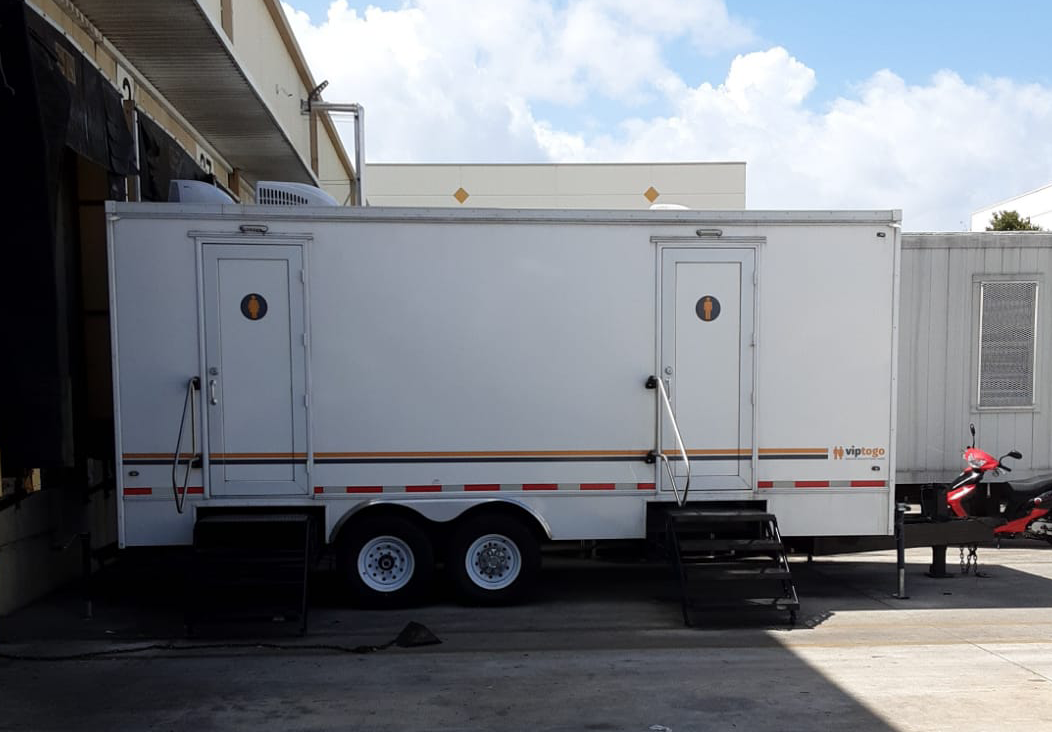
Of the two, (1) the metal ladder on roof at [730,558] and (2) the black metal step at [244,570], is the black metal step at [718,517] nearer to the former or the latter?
(1) the metal ladder on roof at [730,558]

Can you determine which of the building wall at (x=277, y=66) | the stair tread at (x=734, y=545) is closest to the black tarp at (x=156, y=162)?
the building wall at (x=277, y=66)

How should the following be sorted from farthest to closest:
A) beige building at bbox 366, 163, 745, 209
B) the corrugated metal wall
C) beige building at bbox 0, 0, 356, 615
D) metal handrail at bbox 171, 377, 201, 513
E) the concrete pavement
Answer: beige building at bbox 366, 163, 745, 209 < the corrugated metal wall < metal handrail at bbox 171, 377, 201, 513 < beige building at bbox 0, 0, 356, 615 < the concrete pavement

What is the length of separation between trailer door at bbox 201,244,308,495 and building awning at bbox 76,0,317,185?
10.6ft

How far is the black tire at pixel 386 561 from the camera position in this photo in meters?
7.15

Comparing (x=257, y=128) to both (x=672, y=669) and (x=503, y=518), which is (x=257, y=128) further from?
(x=672, y=669)

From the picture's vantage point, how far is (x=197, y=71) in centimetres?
1004

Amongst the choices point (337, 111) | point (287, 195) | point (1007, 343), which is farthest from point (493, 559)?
point (337, 111)

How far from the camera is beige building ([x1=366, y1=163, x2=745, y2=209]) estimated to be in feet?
95.9

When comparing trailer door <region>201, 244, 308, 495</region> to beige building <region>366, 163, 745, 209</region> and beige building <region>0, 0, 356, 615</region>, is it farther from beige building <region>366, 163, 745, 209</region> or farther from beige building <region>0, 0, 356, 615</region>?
beige building <region>366, 163, 745, 209</region>

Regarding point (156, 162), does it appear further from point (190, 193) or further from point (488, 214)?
point (488, 214)

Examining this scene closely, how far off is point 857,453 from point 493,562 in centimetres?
341

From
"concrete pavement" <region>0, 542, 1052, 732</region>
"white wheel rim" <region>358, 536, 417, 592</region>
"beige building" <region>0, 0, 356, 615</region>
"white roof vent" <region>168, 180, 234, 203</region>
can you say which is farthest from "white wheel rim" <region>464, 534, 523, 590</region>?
"white roof vent" <region>168, 180, 234, 203</region>

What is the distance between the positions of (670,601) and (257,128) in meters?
9.31

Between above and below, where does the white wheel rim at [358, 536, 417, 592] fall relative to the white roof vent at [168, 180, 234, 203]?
below
